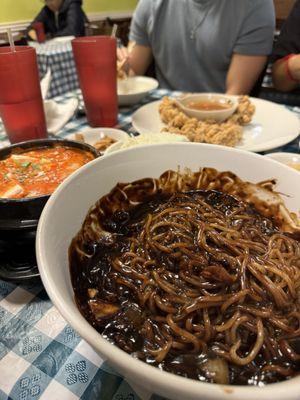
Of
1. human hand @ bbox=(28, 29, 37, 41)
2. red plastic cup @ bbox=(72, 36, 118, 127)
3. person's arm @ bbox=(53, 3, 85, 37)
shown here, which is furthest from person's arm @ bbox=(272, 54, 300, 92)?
person's arm @ bbox=(53, 3, 85, 37)

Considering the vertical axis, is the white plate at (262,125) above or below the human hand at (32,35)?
below

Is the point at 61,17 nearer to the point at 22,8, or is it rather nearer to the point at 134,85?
the point at 22,8

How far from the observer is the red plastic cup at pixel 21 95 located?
137 centimetres

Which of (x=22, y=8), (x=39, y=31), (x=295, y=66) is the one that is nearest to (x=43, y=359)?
(x=295, y=66)

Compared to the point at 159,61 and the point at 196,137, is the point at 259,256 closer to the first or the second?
the point at 196,137

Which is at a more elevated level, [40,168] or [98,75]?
[98,75]

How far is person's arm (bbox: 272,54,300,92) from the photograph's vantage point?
98.0 inches

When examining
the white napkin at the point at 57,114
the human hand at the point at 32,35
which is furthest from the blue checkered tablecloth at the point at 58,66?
the white napkin at the point at 57,114

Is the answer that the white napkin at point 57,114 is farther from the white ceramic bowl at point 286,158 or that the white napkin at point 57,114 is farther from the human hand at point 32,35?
the human hand at point 32,35

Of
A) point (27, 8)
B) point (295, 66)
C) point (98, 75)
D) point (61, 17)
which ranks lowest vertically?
point (295, 66)

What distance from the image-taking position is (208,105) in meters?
1.87

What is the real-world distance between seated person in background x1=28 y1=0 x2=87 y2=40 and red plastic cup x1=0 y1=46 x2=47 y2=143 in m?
4.91

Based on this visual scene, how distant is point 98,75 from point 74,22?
5.01 meters

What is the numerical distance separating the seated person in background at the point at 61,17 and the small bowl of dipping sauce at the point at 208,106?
187 inches
